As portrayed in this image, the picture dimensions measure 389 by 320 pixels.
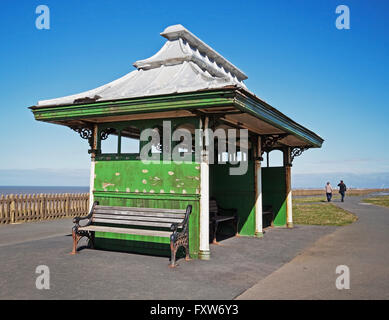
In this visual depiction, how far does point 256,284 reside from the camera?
5422 mm

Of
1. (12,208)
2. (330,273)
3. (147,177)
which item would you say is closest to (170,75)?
(147,177)

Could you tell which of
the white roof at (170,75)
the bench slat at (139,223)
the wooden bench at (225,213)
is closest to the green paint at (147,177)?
the bench slat at (139,223)

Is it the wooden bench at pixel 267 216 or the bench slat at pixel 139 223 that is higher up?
the bench slat at pixel 139 223

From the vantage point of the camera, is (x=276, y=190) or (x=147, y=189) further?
(x=276, y=190)

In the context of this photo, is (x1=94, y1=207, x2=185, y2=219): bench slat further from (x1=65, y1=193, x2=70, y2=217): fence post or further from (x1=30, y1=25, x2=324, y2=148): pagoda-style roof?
(x1=65, y1=193, x2=70, y2=217): fence post

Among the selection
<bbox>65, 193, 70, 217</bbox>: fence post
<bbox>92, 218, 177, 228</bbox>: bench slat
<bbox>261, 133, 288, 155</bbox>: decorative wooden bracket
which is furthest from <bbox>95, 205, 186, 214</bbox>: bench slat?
<bbox>65, 193, 70, 217</bbox>: fence post

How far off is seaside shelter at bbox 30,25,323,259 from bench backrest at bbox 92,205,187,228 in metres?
0.23

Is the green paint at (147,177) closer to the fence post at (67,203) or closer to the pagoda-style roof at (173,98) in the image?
the pagoda-style roof at (173,98)

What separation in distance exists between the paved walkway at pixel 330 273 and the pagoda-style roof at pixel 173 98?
124 inches

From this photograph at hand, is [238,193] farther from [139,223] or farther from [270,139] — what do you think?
A: [139,223]

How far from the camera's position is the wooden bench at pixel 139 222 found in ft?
23.4

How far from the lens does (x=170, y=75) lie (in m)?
8.74

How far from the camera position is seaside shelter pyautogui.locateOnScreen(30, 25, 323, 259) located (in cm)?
720

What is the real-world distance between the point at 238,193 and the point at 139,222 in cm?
419
